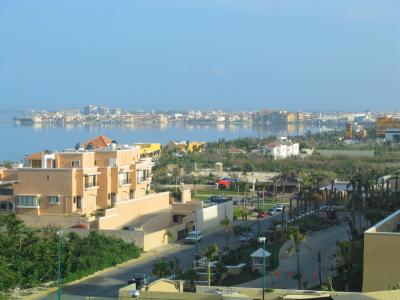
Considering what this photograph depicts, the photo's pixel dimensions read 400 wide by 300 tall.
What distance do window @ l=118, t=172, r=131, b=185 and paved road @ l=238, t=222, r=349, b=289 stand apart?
6.62m

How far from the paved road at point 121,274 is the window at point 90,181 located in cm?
376

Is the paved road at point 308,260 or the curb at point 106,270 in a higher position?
the paved road at point 308,260

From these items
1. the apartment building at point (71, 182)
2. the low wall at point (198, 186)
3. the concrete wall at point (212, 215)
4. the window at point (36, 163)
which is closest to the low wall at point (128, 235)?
the apartment building at point (71, 182)

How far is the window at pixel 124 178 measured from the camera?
26098 mm

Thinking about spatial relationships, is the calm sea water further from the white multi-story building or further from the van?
the van

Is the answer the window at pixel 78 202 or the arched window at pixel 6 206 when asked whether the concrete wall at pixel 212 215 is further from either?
the arched window at pixel 6 206

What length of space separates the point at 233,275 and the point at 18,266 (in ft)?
14.6

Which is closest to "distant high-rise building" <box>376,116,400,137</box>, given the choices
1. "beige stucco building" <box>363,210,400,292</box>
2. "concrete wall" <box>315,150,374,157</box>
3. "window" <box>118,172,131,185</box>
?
"concrete wall" <box>315,150,374,157</box>

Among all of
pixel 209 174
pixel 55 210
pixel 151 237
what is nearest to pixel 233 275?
pixel 151 237

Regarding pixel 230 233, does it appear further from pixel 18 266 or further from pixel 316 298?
pixel 316 298

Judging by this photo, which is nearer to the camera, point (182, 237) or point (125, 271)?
point (125, 271)

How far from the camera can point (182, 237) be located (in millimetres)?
23297

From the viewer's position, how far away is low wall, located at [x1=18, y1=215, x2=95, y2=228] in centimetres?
2225

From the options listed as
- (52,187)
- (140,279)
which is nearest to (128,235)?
(52,187)
